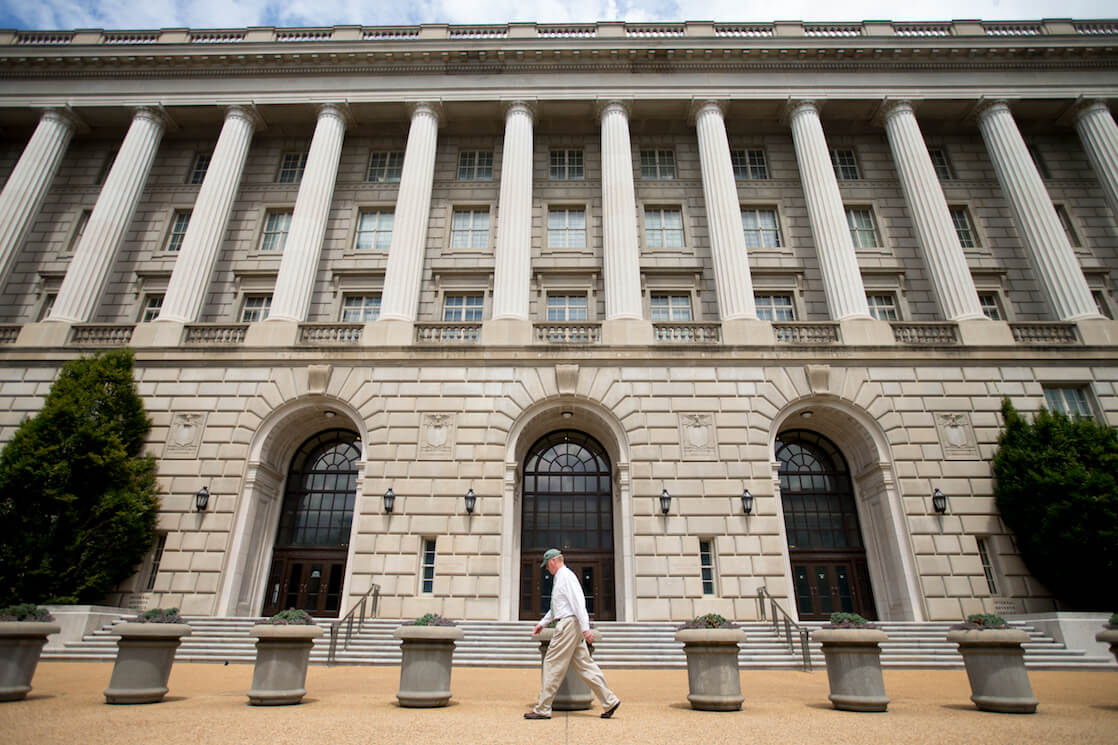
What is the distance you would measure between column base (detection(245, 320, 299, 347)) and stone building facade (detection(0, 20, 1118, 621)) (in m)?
0.11

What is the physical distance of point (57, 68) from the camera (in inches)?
1004

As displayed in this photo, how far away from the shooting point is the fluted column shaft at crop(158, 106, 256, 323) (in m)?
21.3

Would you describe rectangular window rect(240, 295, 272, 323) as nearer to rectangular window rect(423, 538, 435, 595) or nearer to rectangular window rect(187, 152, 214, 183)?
rectangular window rect(187, 152, 214, 183)

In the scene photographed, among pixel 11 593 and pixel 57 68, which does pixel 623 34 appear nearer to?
pixel 57 68

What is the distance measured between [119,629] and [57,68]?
2914 cm

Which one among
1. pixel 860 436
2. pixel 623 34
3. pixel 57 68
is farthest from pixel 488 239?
pixel 57 68

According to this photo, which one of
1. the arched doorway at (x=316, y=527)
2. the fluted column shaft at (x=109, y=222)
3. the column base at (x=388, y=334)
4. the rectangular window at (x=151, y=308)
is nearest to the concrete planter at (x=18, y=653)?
the arched doorway at (x=316, y=527)

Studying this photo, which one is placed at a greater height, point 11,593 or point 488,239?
point 488,239

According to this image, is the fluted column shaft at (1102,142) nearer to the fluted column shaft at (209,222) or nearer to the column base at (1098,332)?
the column base at (1098,332)

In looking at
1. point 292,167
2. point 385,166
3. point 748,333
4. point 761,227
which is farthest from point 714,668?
point 292,167

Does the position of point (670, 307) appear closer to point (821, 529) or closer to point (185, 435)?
point (821, 529)

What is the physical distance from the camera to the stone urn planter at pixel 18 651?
25.9ft

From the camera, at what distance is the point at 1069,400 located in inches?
772

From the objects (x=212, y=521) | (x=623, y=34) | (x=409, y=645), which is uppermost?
(x=623, y=34)
